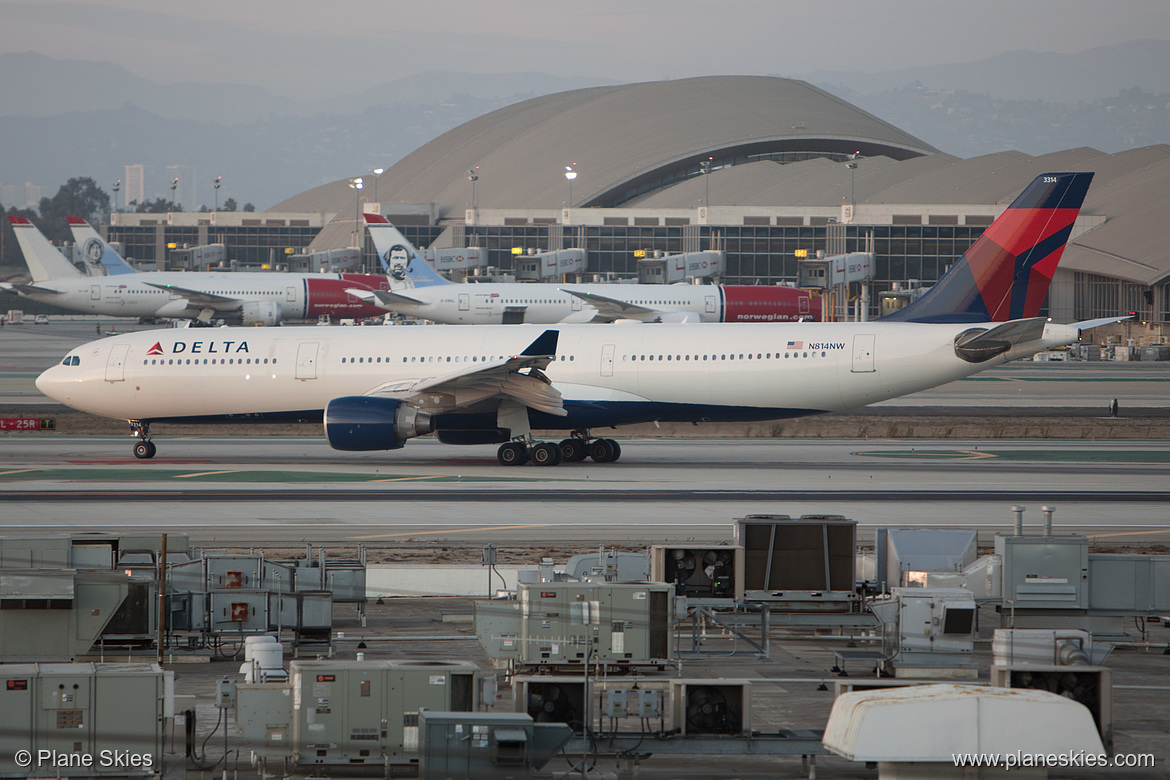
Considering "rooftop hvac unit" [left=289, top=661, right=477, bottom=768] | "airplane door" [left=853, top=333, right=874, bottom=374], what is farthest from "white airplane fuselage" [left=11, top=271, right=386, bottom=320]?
"rooftop hvac unit" [left=289, top=661, right=477, bottom=768]

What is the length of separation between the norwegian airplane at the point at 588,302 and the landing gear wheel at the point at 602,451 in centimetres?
4079

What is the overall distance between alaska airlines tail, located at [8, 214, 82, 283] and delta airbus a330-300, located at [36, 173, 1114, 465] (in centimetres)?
7094

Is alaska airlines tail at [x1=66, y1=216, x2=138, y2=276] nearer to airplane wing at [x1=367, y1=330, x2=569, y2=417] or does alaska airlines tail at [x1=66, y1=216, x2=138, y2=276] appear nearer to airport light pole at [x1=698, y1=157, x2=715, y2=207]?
airport light pole at [x1=698, y1=157, x2=715, y2=207]

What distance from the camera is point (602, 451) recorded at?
36625mm

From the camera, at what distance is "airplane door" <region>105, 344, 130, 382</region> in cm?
3691

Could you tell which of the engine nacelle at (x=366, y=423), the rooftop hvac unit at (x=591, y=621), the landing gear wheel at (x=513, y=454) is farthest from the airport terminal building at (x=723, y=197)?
the rooftop hvac unit at (x=591, y=621)

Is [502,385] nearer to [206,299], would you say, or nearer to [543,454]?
[543,454]

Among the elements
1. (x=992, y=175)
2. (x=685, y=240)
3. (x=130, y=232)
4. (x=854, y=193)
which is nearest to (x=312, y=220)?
(x=130, y=232)

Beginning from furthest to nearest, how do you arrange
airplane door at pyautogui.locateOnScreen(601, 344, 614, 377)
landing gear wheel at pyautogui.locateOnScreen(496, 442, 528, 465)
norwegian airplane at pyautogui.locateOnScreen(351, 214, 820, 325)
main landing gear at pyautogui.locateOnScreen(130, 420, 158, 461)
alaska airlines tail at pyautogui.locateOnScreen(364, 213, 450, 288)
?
1. alaska airlines tail at pyautogui.locateOnScreen(364, 213, 450, 288)
2. norwegian airplane at pyautogui.locateOnScreen(351, 214, 820, 325)
3. main landing gear at pyautogui.locateOnScreen(130, 420, 158, 461)
4. landing gear wheel at pyautogui.locateOnScreen(496, 442, 528, 465)
5. airplane door at pyautogui.locateOnScreen(601, 344, 614, 377)

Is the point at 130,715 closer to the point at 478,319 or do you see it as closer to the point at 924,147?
the point at 478,319

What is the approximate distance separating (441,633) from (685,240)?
10603cm

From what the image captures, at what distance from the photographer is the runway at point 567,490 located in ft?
83.9

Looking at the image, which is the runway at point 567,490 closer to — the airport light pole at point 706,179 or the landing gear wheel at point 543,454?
the landing gear wheel at point 543,454

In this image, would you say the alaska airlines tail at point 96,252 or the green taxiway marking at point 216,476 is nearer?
the green taxiway marking at point 216,476
